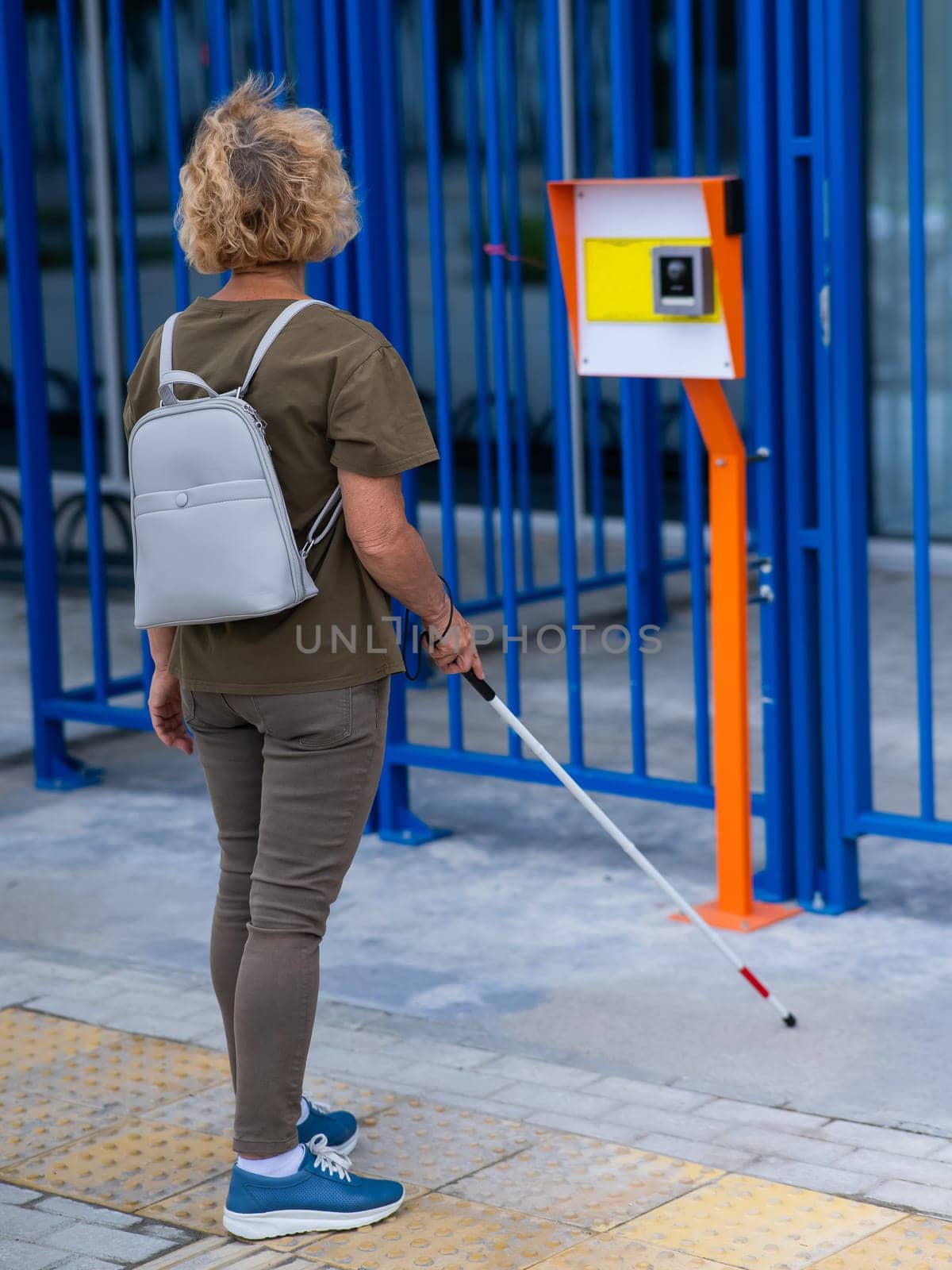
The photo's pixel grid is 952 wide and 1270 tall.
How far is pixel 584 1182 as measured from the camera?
3375 mm

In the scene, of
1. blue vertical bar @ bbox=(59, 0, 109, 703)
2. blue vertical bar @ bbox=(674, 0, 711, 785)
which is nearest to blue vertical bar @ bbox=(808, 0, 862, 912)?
blue vertical bar @ bbox=(674, 0, 711, 785)

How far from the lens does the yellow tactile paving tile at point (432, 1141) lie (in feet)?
11.3

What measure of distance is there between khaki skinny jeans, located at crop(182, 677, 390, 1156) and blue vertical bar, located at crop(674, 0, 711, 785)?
1621mm

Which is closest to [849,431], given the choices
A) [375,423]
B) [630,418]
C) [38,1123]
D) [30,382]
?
[630,418]

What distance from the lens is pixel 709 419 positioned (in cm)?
452

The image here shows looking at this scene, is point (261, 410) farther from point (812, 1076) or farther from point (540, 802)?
point (540, 802)

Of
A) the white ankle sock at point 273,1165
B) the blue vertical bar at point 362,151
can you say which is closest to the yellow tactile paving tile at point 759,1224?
the white ankle sock at point 273,1165

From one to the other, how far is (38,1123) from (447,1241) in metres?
0.95

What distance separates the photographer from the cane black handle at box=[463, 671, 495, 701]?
3398mm

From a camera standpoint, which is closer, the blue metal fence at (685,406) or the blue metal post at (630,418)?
the blue metal fence at (685,406)

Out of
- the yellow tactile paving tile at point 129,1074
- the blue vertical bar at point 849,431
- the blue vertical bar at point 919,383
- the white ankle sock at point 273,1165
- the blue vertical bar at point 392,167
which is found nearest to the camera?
the white ankle sock at point 273,1165

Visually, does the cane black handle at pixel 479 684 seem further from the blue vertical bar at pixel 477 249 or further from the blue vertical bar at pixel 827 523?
the blue vertical bar at pixel 477 249

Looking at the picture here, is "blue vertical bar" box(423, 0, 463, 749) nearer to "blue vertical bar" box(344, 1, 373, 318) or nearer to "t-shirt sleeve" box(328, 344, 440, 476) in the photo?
"blue vertical bar" box(344, 1, 373, 318)

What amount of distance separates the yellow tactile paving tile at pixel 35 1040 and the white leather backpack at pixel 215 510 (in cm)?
131
